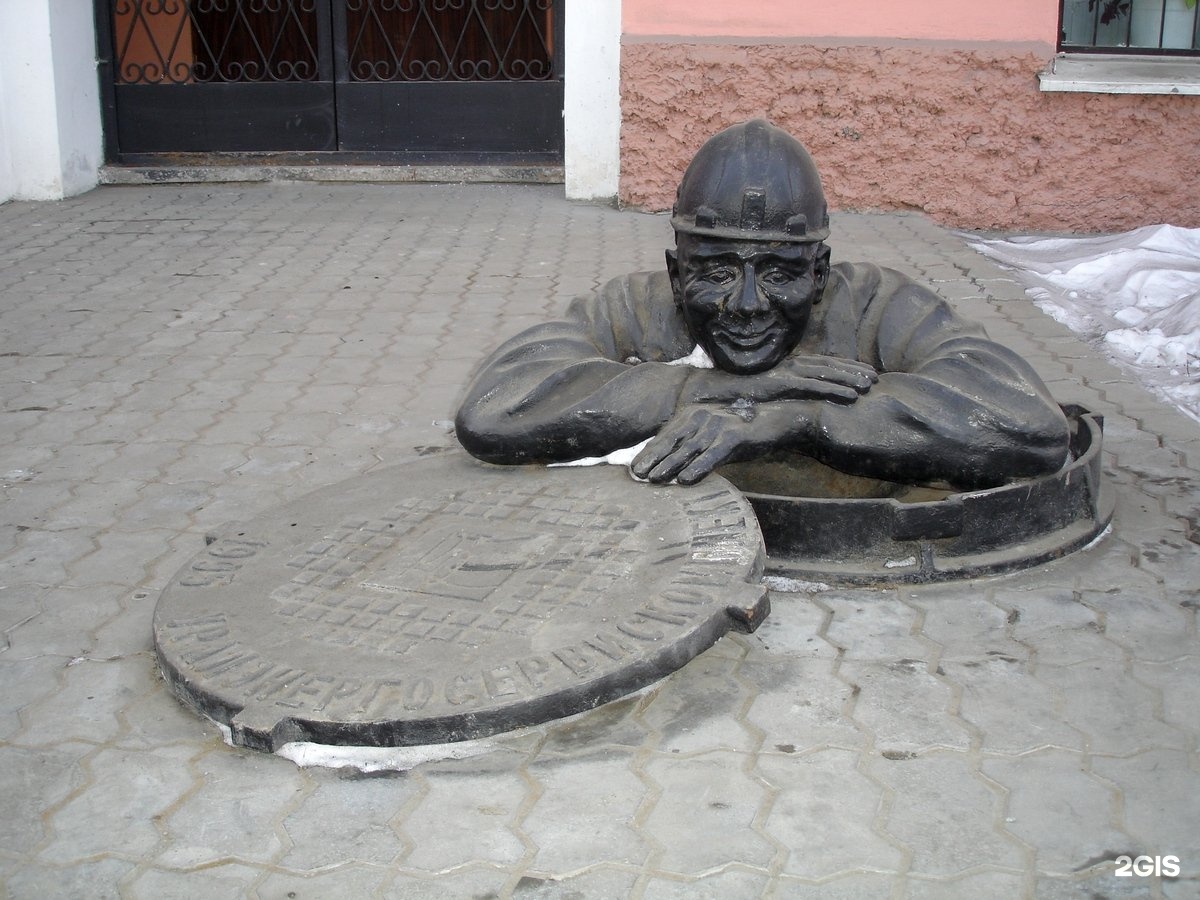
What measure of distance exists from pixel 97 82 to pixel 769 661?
26.2 feet

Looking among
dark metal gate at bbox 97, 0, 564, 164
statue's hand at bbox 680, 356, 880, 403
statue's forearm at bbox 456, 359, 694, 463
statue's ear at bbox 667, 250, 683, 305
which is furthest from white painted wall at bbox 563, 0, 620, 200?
statue's hand at bbox 680, 356, 880, 403

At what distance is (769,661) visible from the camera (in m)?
3.13

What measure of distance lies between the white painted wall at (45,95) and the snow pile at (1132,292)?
6.01m

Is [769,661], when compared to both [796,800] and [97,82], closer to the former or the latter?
[796,800]

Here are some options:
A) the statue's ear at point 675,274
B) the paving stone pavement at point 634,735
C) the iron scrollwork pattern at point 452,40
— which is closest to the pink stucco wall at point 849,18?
the iron scrollwork pattern at point 452,40

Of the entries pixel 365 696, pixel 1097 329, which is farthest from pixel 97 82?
pixel 365 696

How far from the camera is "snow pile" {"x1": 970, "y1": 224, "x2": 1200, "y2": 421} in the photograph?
18.4 feet

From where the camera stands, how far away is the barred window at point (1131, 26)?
802 centimetres

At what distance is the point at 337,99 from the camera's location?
9422 millimetres

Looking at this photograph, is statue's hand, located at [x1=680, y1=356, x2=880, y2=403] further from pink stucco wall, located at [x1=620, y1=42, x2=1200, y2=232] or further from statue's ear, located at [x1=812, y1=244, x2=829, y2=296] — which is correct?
pink stucco wall, located at [x1=620, y1=42, x2=1200, y2=232]

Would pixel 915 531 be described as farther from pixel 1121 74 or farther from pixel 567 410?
pixel 1121 74

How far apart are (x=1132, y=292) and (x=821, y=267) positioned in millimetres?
3723

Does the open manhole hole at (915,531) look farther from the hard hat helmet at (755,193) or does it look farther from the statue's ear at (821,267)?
the hard hat helmet at (755,193)

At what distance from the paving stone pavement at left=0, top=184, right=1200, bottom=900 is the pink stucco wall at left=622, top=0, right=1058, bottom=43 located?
3.27m
